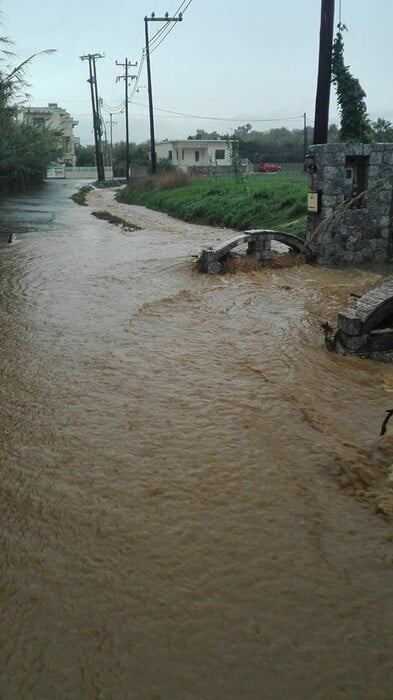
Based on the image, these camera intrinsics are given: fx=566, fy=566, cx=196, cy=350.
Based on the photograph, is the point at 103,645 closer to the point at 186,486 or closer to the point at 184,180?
the point at 186,486

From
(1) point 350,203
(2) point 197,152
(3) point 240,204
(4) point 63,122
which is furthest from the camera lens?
(4) point 63,122

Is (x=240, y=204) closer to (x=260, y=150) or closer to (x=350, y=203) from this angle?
(x=350, y=203)

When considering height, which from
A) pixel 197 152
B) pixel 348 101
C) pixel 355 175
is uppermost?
pixel 197 152

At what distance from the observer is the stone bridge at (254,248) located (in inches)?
451

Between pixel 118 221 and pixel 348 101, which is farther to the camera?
pixel 118 221

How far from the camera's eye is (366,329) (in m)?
6.68

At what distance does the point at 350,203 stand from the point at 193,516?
30.3 feet

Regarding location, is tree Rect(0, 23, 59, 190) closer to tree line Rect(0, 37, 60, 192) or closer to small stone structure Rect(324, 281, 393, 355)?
tree line Rect(0, 37, 60, 192)

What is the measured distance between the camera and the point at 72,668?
8.76 feet

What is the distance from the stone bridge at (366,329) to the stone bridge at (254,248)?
5.06 m

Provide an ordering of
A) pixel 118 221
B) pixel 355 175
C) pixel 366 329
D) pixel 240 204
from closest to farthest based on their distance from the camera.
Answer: pixel 366 329 → pixel 355 175 → pixel 240 204 → pixel 118 221

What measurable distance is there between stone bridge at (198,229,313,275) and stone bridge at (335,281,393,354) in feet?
16.6

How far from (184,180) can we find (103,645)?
30403mm

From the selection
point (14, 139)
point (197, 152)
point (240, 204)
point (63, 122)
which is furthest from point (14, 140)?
point (63, 122)
